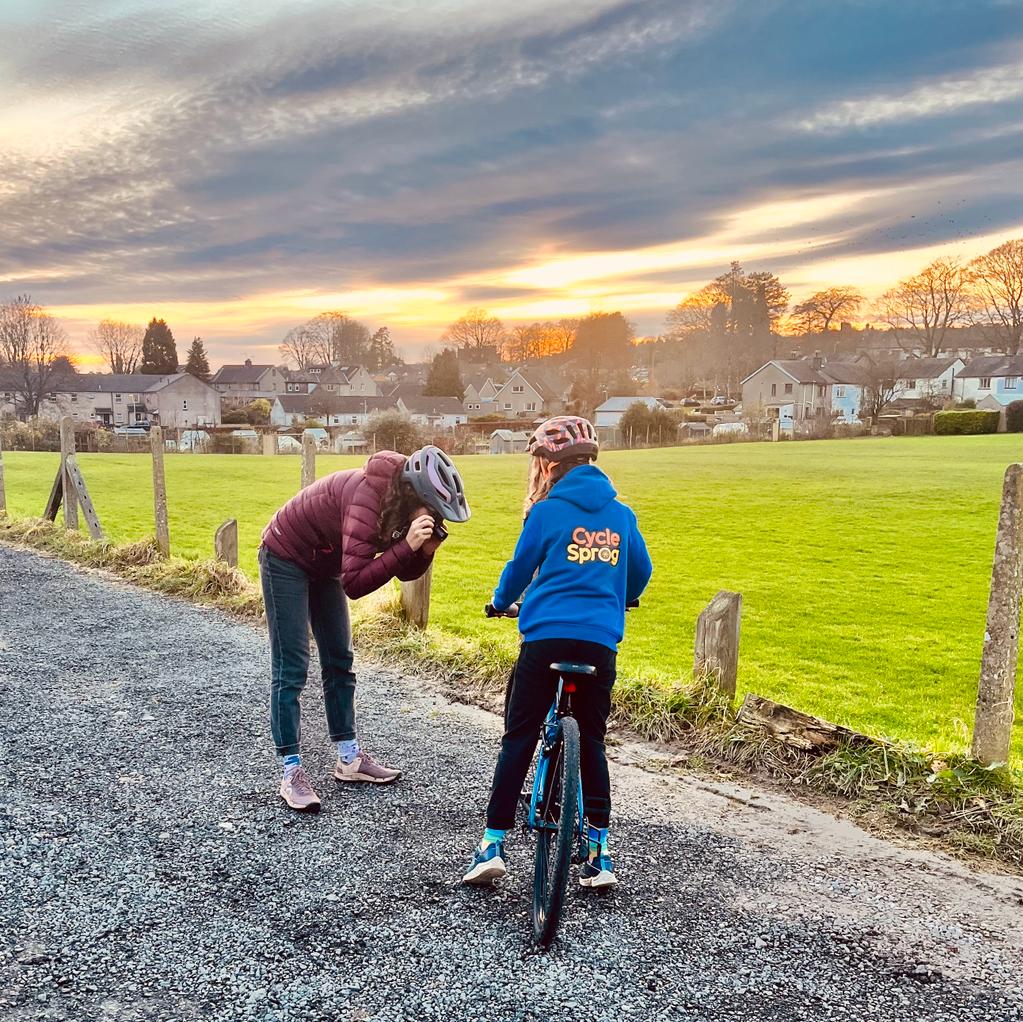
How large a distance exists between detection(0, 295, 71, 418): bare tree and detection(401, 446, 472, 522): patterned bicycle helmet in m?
81.9

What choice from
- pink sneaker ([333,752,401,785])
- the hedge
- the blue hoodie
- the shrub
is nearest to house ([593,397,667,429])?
the hedge

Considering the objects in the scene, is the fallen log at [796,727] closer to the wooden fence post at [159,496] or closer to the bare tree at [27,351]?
the wooden fence post at [159,496]

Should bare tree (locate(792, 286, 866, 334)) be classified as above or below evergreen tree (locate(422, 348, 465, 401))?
above

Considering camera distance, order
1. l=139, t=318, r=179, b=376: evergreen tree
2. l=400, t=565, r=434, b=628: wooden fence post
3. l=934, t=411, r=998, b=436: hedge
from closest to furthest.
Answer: l=400, t=565, r=434, b=628: wooden fence post → l=934, t=411, r=998, b=436: hedge → l=139, t=318, r=179, b=376: evergreen tree

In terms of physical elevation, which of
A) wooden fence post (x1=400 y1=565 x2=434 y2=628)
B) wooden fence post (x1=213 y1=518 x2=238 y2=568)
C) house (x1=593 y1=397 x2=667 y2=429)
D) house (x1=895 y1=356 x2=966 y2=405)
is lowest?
wooden fence post (x1=400 y1=565 x2=434 y2=628)

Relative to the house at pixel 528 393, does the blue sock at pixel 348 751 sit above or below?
below

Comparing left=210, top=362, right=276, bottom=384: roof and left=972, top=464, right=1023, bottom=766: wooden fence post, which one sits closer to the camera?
left=972, top=464, right=1023, bottom=766: wooden fence post

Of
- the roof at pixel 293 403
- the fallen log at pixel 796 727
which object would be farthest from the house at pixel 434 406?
the fallen log at pixel 796 727

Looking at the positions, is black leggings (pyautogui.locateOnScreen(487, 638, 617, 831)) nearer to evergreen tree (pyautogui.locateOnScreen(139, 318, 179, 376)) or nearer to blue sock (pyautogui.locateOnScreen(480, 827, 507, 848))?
blue sock (pyautogui.locateOnScreen(480, 827, 507, 848))

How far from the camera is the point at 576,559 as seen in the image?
3.68 m

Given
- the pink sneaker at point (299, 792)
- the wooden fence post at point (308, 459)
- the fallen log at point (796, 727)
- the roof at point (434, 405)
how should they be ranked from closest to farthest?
1. the pink sneaker at point (299, 792)
2. the fallen log at point (796, 727)
3. the wooden fence post at point (308, 459)
4. the roof at point (434, 405)

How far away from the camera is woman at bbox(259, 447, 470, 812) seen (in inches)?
162

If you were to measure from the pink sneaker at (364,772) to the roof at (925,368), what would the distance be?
9034cm

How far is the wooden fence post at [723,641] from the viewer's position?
6.19 m
